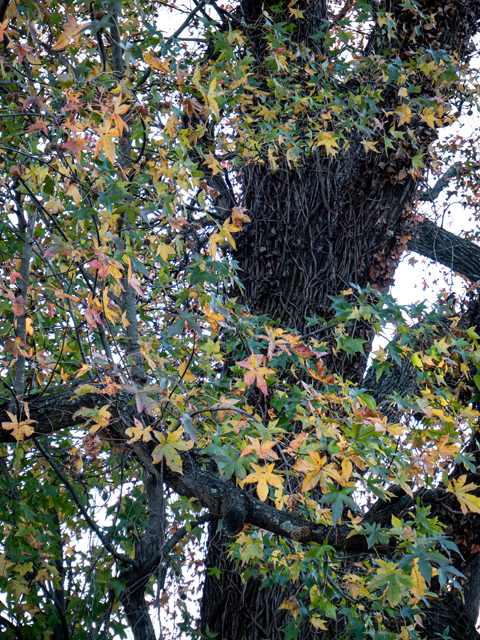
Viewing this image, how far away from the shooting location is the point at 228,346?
2.73 metres

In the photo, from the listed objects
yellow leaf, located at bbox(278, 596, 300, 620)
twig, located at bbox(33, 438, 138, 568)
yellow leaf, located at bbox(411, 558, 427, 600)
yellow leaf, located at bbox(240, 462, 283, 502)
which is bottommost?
yellow leaf, located at bbox(411, 558, 427, 600)

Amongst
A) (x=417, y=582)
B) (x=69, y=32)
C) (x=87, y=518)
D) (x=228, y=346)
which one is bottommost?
(x=417, y=582)

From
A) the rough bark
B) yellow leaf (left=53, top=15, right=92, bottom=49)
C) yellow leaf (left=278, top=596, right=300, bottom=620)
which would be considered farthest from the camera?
the rough bark

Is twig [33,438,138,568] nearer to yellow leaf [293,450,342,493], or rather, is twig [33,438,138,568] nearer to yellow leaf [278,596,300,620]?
yellow leaf [278,596,300,620]

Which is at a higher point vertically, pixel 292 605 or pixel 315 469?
pixel 315 469

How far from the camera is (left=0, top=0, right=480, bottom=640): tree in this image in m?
2.00

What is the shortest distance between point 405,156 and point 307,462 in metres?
2.82

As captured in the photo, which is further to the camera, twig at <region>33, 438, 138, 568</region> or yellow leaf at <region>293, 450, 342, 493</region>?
twig at <region>33, 438, 138, 568</region>

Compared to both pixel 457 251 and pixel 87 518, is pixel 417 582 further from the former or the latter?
pixel 457 251

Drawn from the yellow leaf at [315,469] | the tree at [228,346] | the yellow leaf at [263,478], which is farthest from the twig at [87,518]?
the yellow leaf at [315,469]

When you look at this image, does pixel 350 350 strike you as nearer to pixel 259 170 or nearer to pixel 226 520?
pixel 226 520

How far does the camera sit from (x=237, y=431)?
6.59 feet

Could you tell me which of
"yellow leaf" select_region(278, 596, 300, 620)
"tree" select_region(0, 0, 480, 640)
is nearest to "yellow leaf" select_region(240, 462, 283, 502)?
"tree" select_region(0, 0, 480, 640)

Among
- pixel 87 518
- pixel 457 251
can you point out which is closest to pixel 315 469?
pixel 87 518
